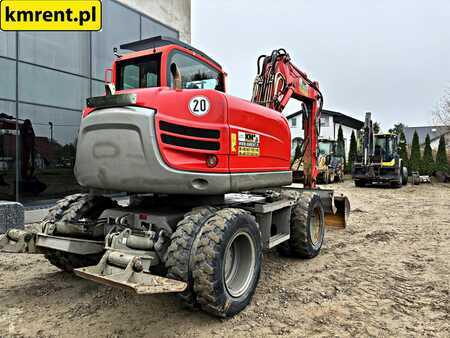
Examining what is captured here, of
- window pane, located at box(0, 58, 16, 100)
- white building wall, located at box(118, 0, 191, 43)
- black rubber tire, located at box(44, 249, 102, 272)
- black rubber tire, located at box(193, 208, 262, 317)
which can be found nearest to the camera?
black rubber tire, located at box(193, 208, 262, 317)

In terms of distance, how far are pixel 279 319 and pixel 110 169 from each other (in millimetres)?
2200

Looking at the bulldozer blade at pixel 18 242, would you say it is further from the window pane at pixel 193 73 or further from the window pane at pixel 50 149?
the window pane at pixel 50 149

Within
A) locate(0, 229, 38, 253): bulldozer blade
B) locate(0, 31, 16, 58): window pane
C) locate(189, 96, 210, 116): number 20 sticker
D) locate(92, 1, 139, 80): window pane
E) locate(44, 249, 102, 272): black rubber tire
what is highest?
locate(92, 1, 139, 80): window pane

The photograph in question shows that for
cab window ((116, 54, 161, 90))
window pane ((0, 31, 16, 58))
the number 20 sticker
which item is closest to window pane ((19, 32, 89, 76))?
window pane ((0, 31, 16, 58))

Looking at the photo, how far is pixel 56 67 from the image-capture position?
30.0 feet

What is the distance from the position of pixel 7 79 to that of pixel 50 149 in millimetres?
1831

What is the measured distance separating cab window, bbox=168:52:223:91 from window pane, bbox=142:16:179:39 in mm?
7795

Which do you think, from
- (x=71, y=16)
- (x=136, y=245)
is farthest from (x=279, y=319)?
(x=71, y=16)

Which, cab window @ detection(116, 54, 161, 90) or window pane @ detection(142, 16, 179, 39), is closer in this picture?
cab window @ detection(116, 54, 161, 90)

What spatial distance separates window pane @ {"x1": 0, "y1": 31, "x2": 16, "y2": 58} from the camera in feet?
26.4

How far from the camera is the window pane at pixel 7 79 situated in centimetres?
802

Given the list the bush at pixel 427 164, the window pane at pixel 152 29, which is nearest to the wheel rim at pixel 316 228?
the window pane at pixel 152 29

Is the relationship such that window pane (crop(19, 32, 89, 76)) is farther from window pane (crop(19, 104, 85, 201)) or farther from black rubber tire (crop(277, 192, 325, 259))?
black rubber tire (crop(277, 192, 325, 259))

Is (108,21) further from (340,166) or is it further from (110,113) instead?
(340,166)
